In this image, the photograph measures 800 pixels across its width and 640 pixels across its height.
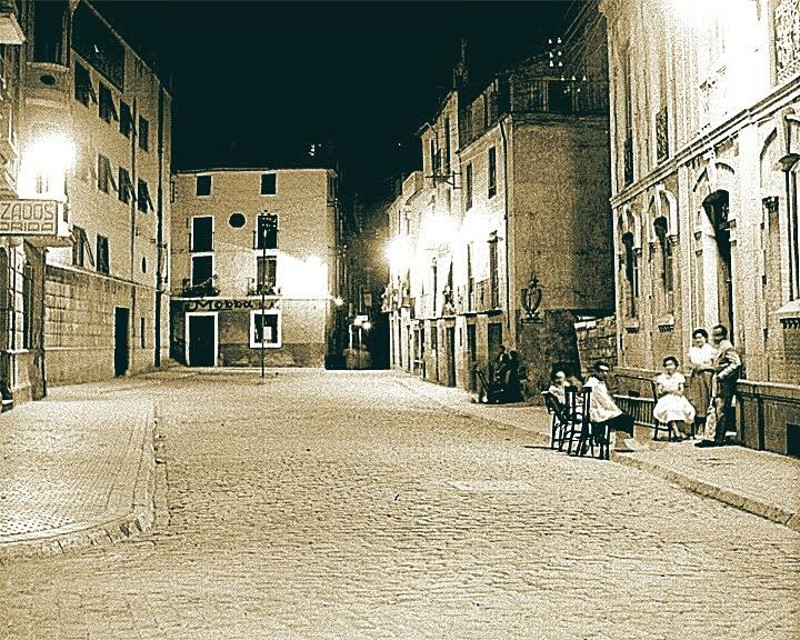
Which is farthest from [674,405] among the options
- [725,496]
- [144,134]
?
[144,134]

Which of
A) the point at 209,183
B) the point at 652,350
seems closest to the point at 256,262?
the point at 209,183

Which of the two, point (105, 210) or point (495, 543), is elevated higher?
point (105, 210)

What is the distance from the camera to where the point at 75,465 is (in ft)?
40.1

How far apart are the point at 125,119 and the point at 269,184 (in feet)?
69.2

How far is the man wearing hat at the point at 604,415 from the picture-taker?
535 inches

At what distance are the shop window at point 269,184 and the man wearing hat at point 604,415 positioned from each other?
1912 inches

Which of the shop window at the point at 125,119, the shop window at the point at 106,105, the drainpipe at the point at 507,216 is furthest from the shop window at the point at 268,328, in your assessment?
the drainpipe at the point at 507,216

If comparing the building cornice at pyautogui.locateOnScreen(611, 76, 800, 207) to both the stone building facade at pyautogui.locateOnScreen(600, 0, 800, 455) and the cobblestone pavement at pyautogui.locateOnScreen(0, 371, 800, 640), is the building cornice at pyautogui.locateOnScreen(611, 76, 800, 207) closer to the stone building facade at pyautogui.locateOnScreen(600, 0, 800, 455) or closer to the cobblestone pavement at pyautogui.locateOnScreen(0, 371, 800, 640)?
the stone building facade at pyautogui.locateOnScreen(600, 0, 800, 455)

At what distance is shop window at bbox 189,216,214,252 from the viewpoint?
60.4m

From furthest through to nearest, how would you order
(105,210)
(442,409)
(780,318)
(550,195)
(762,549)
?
(105,210)
(550,195)
(442,409)
(780,318)
(762,549)

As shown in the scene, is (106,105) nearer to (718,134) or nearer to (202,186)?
(202,186)

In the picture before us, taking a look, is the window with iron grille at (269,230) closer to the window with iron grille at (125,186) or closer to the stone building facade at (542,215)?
the window with iron grille at (125,186)

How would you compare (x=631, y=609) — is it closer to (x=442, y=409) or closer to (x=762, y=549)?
(x=762, y=549)

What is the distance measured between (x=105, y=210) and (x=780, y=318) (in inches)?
1145
